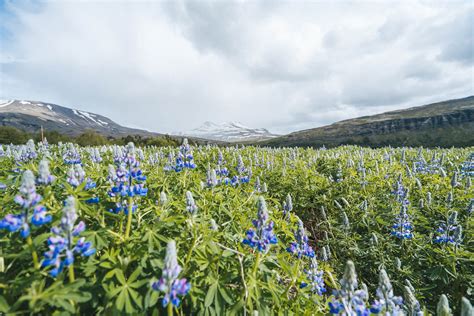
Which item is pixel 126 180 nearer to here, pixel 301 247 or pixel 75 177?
pixel 75 177

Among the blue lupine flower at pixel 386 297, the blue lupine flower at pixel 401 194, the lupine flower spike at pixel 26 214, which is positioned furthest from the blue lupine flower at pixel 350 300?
the blue lupine flower at pixel 401 194

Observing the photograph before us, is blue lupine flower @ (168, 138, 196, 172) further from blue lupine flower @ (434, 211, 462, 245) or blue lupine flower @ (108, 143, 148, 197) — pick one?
blue lupine flower @ (434, 211, 462, 245)

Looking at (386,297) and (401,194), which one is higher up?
(401,194)

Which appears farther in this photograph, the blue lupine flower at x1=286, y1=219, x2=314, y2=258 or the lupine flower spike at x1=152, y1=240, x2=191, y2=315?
the blue lupine flower at x1=286, y1=219, x2=314, y2=258

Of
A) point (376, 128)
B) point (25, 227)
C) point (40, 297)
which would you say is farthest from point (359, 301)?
point (376, 128)

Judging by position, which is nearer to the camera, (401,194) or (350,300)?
(350,300)

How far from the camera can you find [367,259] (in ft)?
14.4

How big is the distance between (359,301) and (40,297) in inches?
92.8

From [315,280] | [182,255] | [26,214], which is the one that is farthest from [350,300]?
[26,214]

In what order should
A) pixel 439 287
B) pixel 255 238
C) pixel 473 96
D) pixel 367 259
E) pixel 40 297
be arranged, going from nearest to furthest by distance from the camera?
1. pixel 40 297
2. pixel 255 238
3. pixel 439 287
4. pixel 367 259
5. pixel 473 96

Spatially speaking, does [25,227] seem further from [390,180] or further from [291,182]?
[390,180]

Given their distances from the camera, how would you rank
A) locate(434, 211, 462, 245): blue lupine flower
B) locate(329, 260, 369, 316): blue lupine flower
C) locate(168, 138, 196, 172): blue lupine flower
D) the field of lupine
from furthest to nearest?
1. locate(168, 138, 196, 172): blue lupine flower
2. locate(434, 211, 462, 245): blue lupine flower
3. locate(329, 260, 369, 316): blue lupine flower
4. the field of lupine

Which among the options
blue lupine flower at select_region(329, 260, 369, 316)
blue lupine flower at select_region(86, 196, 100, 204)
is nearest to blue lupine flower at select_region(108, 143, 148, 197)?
blue lupine flower at select_region(86, 196, 100, 204)

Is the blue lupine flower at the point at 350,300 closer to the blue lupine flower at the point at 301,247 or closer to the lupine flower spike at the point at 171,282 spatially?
the blue lupine flower at the point at 301,247
